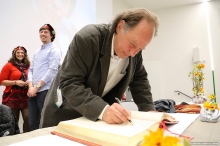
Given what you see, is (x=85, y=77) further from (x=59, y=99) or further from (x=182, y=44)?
(x=182, y=44)

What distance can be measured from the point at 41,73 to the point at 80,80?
4.71 ft

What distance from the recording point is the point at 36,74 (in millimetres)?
2127

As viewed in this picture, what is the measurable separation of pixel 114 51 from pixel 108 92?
0.98 feet

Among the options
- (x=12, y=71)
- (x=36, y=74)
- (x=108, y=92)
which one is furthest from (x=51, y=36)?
(x=108, y=92)

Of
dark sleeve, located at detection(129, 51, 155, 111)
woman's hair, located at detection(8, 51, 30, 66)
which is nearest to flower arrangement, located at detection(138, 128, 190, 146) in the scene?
dark sleeve, located at detection(129, 51, 155, 111)

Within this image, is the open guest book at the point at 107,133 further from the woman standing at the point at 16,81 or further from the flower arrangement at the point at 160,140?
the woman standing at the point at 16,81

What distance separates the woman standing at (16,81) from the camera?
2.23m

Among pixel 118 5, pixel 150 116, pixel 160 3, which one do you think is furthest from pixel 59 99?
pixel 160 3

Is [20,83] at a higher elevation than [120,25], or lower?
lower

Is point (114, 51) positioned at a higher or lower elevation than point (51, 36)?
lower

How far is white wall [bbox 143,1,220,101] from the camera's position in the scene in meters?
4.96

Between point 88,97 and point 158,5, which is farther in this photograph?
point 158,5

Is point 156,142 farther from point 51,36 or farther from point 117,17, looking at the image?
point 51,36

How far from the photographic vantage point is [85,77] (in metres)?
Result: 0.93
